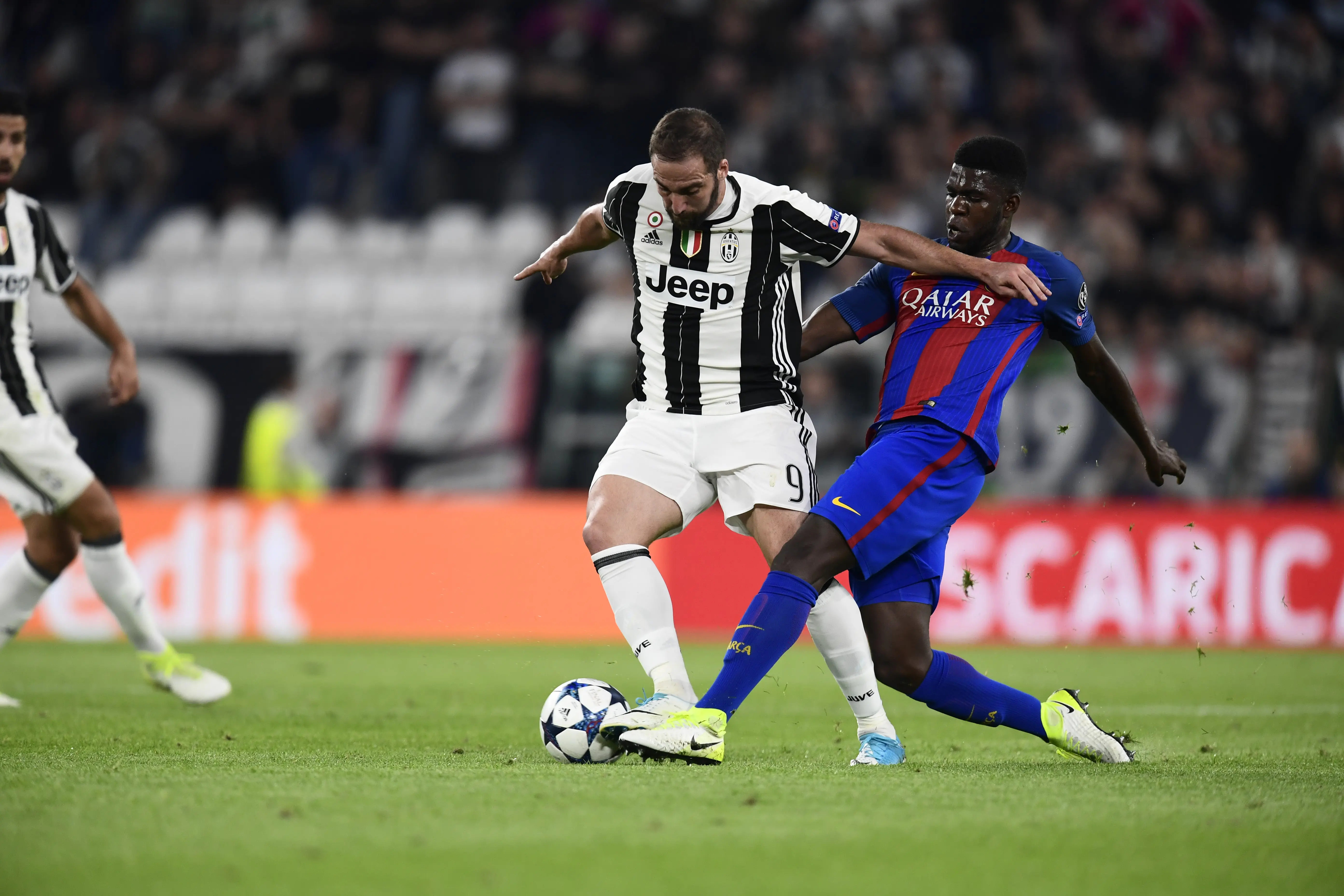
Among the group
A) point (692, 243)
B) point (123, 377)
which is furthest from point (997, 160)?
point (123, 377)

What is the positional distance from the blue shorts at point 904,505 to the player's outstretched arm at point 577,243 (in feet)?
Answer: 3.74

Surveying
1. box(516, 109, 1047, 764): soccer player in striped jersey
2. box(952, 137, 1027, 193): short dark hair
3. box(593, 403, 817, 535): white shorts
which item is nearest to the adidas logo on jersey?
box(516, 109, 1047, 764): soccer player in striped jersey

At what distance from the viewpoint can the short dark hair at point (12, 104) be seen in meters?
5.97

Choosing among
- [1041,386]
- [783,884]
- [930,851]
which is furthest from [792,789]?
[1041,386]

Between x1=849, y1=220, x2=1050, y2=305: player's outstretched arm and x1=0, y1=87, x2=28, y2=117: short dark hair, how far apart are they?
3.46 m

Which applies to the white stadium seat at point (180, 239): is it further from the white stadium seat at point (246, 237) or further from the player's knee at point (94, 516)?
the player's knee at point (94, 516)

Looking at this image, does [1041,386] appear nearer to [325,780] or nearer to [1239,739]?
[1239,739]

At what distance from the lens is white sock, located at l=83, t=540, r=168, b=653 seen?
20.7ft

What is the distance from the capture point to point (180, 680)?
6.37 metres

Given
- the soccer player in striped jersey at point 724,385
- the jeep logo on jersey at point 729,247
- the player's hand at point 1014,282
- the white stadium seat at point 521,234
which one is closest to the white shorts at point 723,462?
the soccer player in striped jersey at point 724,385

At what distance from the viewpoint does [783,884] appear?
2.77 metres

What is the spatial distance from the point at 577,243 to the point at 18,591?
2.91m

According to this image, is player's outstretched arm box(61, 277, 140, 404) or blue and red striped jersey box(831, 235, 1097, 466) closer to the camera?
blue and red striped jersey box(831, 235, 1097, 466)

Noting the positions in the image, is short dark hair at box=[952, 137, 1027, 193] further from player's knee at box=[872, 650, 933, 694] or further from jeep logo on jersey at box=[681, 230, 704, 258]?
player's knee at box=[872, 650, 933, 694]
